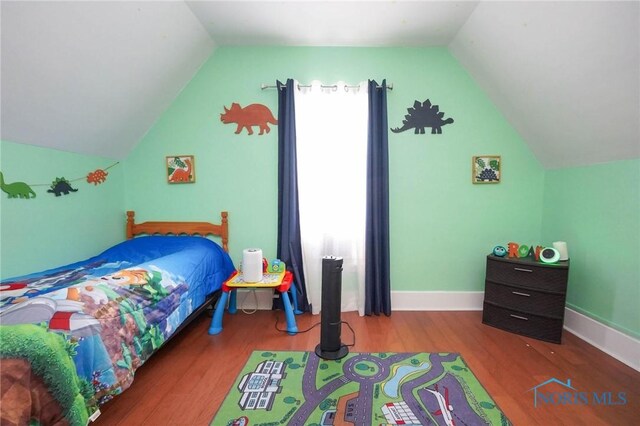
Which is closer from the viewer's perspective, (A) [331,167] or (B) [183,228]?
(A) [331,167]

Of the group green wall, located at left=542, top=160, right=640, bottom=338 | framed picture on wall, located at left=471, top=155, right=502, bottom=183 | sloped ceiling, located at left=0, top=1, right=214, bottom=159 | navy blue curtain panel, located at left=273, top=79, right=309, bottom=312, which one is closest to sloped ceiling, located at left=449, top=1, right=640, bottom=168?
green wall, located at left=542, top=160, right=640, bottom=338

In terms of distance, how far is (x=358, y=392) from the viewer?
61.6 inches

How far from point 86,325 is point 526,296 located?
2926 mm

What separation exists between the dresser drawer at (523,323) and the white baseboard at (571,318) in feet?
0.89

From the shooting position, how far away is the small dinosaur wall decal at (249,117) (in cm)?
261

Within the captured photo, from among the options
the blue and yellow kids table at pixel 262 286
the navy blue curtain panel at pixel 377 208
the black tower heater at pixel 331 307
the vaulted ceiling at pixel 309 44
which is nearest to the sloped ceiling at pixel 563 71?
the vaulted ceiling at pixel 309 44

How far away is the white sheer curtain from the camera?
2514 millimetres

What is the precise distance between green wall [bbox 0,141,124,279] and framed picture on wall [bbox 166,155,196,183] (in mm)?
518

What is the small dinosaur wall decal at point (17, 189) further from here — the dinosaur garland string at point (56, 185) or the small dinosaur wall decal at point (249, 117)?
the small dinosaur wall decal at point (249, 117)

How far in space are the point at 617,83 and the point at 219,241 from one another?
3.25m

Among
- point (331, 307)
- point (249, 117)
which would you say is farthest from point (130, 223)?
point (331, 307)

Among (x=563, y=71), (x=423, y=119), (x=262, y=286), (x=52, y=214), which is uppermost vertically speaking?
(x=563, y=71)

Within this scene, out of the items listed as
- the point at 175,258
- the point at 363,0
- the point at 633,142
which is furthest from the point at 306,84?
the point at 633,142

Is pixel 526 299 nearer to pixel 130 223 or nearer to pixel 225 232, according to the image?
pixel 225 232
